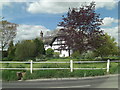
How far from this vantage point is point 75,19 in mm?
20406

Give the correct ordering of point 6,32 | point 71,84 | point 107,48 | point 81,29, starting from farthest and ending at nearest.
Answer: point 6,32 < point 107,48 < point 81,29 < point 71,84

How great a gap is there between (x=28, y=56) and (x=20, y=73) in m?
17.9

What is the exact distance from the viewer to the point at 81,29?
66.5 feet

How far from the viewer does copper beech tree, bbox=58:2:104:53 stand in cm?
1952

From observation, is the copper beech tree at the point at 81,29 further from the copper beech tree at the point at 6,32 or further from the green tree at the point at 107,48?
the copper beech tree at the point at 6,32

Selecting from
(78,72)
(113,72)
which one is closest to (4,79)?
(78,72)

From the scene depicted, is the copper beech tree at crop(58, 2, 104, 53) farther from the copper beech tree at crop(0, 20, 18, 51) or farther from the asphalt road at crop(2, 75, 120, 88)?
the copper beech tree at crop(0, 20, 18, 51)

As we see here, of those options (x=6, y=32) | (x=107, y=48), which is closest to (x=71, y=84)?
(x=107, y=48)

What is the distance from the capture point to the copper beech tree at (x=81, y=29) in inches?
768

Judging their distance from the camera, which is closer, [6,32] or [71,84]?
[71,84]

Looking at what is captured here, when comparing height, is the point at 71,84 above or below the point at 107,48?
below

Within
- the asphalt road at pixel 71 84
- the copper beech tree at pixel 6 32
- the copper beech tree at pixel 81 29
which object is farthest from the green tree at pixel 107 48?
the copper beech tree at pixel 6 32

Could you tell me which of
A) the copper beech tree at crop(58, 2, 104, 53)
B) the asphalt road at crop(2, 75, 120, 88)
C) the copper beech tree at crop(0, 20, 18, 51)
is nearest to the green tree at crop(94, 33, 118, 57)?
the copper beech tree at crop(58, 2, 104, 53)

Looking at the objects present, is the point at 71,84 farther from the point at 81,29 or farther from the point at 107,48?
the point at 107,48
